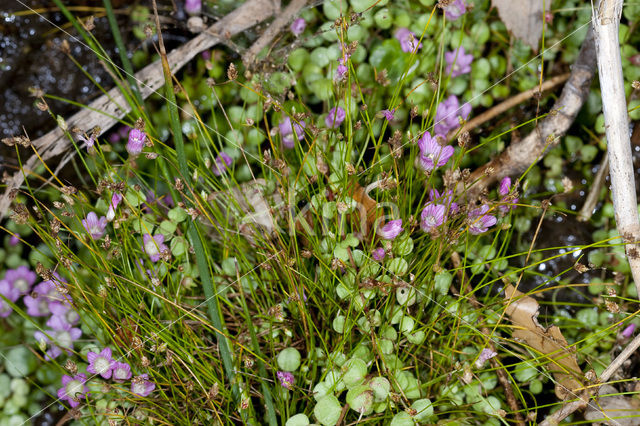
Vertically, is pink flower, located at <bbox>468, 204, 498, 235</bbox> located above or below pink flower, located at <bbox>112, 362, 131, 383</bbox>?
above

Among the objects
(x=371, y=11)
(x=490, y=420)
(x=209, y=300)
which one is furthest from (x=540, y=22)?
(x=209, y=300)

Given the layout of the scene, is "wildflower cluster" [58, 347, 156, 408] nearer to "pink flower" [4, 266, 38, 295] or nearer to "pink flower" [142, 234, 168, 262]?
"pink flower" [142, 234, 168, 262]

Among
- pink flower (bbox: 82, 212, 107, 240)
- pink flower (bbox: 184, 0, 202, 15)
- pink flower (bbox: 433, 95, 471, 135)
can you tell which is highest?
pink flower (bbox: 184, 0, 202, 15)

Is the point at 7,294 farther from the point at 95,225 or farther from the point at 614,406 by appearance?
the point at 614,406

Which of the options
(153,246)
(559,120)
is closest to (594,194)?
(559,120)

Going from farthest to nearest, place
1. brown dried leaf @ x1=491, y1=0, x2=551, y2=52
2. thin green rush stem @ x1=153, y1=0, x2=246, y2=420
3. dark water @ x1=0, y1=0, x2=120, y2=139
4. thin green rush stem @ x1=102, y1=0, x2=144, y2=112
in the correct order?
1. dark water @ x1=0, y1=0, x2=120, y2=139
2. brown dried leaf @ x1=491, y1=0, x2=551, y2=52
3. thin green rush stem @ x1=102, y1=0, x2=144, y2=112
4. thin green rush stem @ x1=153, y1=0, x2=246, y2=420

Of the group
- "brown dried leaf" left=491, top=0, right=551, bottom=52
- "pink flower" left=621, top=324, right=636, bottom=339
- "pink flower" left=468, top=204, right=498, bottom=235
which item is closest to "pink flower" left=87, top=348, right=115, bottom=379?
"pink flower" left=468, top=204, right=498, bottom=235

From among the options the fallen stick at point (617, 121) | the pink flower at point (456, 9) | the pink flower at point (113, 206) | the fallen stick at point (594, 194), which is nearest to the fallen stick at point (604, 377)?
the fallen stick at point (617, 121)
